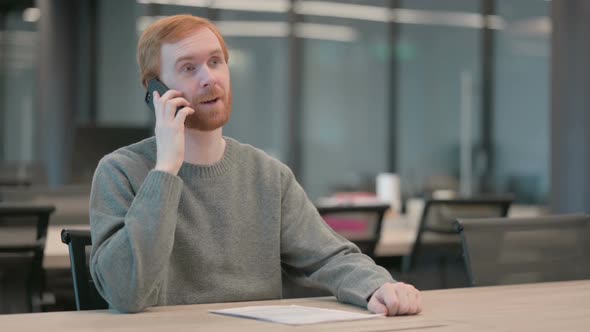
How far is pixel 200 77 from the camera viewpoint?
2.20 meters

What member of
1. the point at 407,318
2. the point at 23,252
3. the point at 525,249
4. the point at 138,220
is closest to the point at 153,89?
the point at 138,220

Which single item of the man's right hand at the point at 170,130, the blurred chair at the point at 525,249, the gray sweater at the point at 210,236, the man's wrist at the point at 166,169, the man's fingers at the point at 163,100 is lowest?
the blurred chair at the point at 525,249

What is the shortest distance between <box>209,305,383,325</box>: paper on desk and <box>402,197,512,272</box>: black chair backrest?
2701 mm

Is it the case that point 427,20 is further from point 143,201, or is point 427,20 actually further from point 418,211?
point 143,201

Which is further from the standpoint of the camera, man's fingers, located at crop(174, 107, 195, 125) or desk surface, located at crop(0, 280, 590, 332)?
man's fingers, located at crop(174, 107, 195, 125)

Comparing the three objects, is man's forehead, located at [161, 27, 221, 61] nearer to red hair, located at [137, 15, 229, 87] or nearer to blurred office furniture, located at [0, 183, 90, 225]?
red hair, located at [137, 15, 229, 87]

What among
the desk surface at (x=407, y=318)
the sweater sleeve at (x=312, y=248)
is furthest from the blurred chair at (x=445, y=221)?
the desk surface at (x=407, y=318)

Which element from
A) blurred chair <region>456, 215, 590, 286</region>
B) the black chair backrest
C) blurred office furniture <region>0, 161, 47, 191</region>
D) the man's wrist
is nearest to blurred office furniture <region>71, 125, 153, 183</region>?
blurred office furniture <region>0, 161, 47, 191</region>

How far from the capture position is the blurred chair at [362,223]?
4.34 m

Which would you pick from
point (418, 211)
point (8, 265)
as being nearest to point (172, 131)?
point (8, 265)

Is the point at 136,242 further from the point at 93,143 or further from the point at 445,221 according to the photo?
the point at 93,143

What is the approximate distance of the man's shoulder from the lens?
7.07 ft

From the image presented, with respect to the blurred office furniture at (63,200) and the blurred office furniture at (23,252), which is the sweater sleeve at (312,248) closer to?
the blurred office furniture at (23,252)

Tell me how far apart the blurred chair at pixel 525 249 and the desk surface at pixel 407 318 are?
354mm
